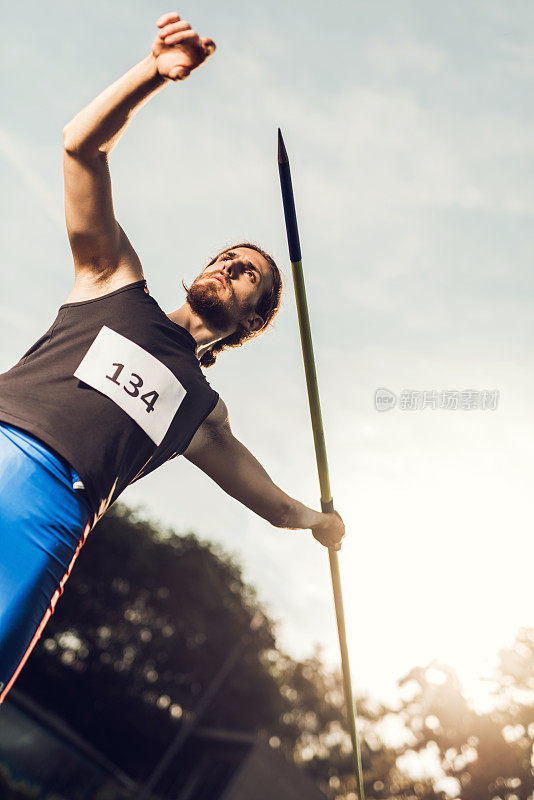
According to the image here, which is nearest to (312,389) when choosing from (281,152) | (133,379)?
(281,152)

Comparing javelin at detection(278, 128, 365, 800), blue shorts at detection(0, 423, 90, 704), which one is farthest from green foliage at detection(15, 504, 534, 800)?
blue shorts at detection(0, 423, 90, 704)

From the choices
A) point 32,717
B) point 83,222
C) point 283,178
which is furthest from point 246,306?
point 32,717

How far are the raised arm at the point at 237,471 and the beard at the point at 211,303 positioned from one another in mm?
436

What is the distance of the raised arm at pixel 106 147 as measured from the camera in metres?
1.72

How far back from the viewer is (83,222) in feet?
6.38

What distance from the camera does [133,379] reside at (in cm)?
193

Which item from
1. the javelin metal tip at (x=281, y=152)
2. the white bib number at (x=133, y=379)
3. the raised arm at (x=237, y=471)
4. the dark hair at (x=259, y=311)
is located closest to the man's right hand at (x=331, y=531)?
the raised arm at (x=237, y=471)

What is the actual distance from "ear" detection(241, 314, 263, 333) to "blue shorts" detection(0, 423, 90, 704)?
140cm

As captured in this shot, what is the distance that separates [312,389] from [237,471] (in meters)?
0.71

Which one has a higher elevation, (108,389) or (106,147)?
(106,147)

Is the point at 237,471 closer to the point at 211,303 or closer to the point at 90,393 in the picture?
the point at 211,303

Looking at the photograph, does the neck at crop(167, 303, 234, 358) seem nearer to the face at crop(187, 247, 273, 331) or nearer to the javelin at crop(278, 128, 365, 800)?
the face at crop(187, 247, 273, 331)

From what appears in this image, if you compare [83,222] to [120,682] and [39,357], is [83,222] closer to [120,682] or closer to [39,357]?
[39,357]

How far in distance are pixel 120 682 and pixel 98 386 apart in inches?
1193
